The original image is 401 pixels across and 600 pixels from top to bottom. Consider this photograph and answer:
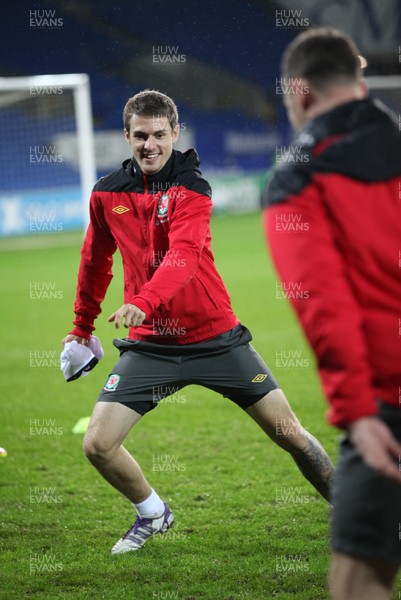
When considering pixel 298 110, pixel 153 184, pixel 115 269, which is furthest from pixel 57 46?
pixel 298 110

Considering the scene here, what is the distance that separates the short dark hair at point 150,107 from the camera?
4.20 m

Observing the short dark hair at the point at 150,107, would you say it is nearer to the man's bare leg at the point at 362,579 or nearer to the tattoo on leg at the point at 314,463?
the tattoo on leg at the point at 314,463

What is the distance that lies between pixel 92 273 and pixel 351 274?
97.9 inches

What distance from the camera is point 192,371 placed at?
4148mm

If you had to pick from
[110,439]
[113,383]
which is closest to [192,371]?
[113,383]

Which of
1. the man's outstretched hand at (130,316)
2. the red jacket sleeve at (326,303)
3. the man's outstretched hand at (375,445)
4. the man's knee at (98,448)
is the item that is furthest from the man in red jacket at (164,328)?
the man's outstretched hand at (375,445)

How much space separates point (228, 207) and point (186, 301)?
77.4 ft

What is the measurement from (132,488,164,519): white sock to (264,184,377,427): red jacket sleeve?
2454 mm

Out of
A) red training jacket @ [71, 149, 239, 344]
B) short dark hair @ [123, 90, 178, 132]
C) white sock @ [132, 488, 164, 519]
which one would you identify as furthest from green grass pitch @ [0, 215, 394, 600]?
short dark hair @ [123, 90, 178, 132]

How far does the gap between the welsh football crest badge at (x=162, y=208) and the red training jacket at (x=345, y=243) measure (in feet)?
6.36

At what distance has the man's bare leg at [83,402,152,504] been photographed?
3.99m

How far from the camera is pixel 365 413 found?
6.61ft

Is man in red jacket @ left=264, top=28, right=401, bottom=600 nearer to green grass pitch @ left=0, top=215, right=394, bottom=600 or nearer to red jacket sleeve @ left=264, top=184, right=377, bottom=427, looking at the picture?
red jacket sleeve @ left=264, top=184, right=377, bottom=427

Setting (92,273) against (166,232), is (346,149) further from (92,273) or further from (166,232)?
(92,273)
